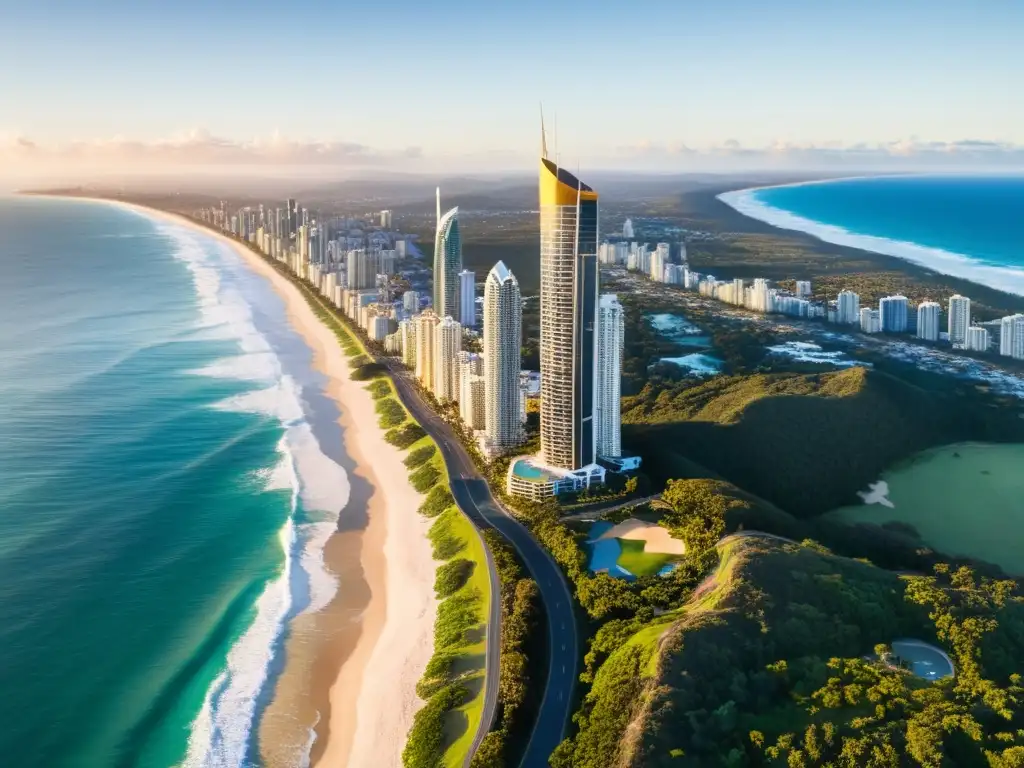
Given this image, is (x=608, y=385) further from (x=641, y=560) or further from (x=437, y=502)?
(x=641, y=560)

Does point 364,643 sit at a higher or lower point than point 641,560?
lower

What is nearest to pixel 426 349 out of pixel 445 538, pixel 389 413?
pixel 389 413

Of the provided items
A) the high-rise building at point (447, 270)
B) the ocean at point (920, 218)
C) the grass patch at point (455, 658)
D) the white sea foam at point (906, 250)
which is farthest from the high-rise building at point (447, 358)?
the ocean at point (920, 218)

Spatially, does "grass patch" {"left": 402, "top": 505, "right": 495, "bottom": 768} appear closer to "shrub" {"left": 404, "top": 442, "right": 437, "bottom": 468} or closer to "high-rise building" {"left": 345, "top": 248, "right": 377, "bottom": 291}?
"shrub" {"left": 404, "top": 442, "right": 437, "bottom": 468}

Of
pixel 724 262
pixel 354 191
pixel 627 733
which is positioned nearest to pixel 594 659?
pixel 627 733

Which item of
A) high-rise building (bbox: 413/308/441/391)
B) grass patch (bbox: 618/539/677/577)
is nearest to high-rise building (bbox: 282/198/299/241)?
high-rise building (bbox: 413/308/441/391)

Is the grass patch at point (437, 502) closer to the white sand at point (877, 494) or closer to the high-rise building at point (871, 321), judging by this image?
the white sand at point (877, 494)
